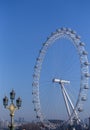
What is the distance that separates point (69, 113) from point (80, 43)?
10.1 metres

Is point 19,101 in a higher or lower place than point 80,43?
lower

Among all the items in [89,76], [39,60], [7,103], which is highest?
[39,60]

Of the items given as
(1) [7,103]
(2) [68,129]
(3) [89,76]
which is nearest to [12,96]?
(1) [7,103]

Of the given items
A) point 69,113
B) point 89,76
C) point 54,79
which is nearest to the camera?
point 89,76

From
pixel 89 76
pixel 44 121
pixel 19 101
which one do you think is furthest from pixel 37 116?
pixel 19 101

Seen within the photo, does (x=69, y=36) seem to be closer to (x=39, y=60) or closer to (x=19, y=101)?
(x=39, y=60)

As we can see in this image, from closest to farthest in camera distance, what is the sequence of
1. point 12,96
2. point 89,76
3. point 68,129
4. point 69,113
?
1. point 12,96
2. point 89,76
3. point 69,113
4. point 68,129

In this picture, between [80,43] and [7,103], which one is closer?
[7,103]

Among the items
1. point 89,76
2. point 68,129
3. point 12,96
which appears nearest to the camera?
point 12,96

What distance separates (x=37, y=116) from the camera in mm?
52438

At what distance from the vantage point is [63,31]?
5019cm

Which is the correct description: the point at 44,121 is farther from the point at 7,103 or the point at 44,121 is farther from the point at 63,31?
the point at 7,103

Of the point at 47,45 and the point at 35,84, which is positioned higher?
the point at 47,45

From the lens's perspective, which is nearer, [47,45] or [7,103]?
[7,103]
